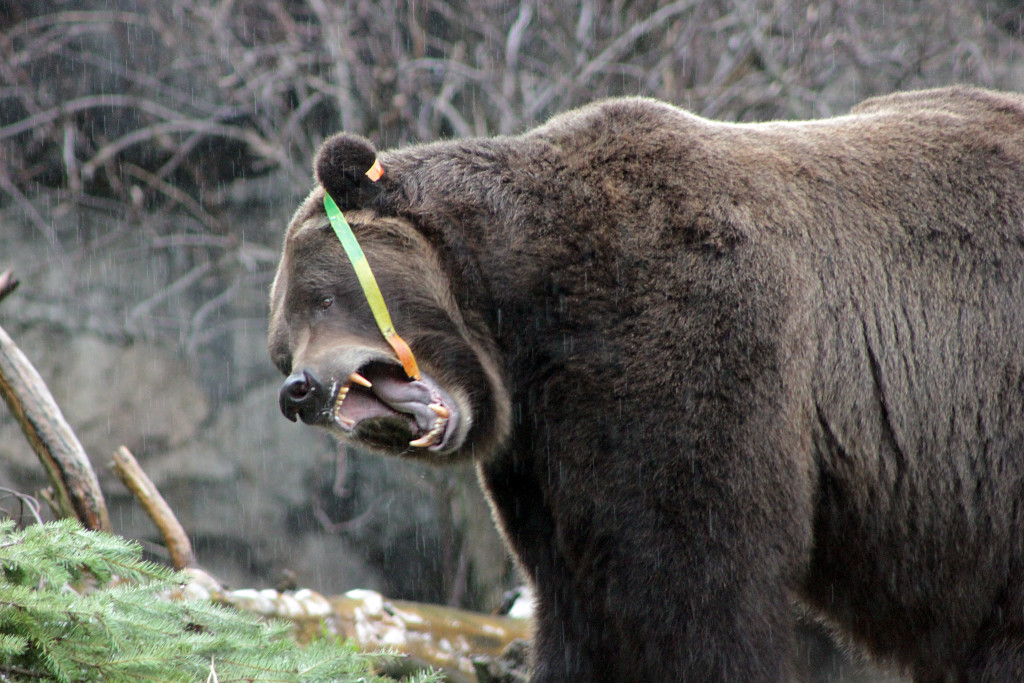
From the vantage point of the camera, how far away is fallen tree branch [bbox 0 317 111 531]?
4590 millimetres

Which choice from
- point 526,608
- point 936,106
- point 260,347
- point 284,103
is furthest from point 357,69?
point 936,106

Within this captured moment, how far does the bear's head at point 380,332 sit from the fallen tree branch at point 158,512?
7.77 ft

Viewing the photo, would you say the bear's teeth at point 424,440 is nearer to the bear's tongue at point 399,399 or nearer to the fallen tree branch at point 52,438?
the bear's tongue at point 399,399

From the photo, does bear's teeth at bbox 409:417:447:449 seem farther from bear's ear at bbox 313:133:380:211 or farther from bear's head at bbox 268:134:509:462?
bear's ear at bbox 313:133:380:211

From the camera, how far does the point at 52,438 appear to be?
15.3 feet

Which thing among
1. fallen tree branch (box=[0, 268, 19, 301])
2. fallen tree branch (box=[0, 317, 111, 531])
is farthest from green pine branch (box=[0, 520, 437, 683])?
fallen tree branch (box=[0, 268, 19, 301])

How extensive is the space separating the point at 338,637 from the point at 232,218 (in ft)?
18.0

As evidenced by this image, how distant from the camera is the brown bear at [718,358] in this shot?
2.87 metres

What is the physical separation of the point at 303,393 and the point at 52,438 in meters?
2.26

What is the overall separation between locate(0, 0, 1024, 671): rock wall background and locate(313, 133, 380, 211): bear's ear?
3947 mm

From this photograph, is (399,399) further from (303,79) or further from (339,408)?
(303,79)

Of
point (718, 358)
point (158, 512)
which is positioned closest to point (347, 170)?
point (718, 358)

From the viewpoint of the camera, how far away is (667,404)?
9.46 feet

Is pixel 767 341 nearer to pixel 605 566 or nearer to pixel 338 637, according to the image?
pixel 605 566
